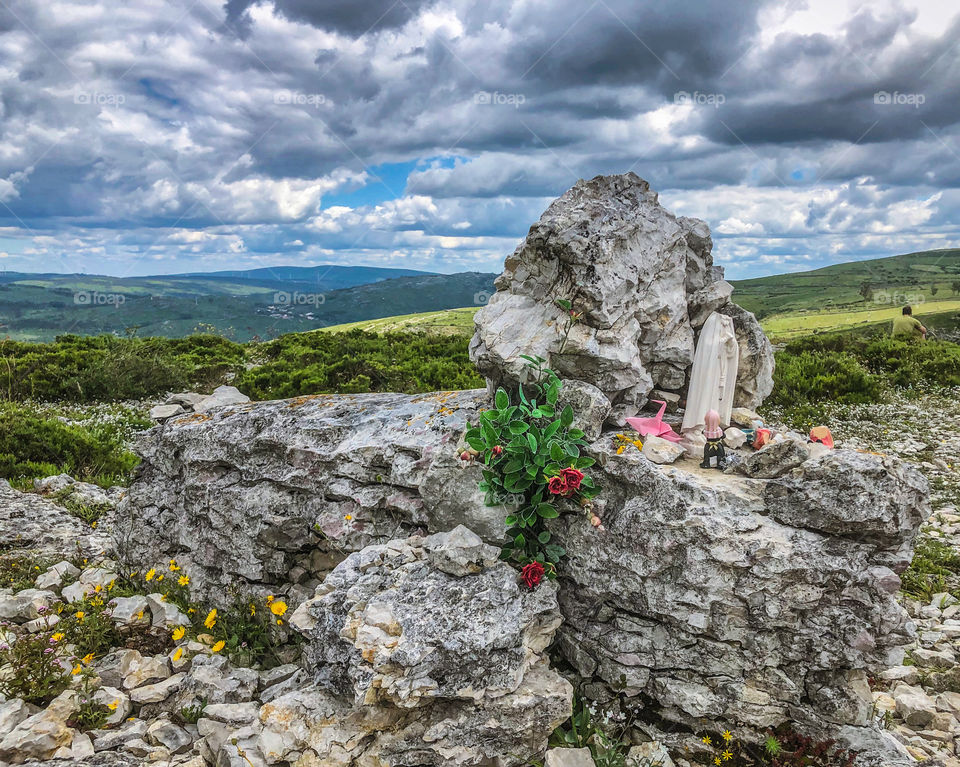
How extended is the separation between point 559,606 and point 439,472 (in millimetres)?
1949

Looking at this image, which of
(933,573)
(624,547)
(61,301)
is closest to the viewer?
(624,547)

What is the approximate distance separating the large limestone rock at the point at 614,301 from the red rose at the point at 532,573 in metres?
2.13

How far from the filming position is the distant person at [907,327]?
22042 mm

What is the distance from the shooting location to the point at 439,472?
21.1ft

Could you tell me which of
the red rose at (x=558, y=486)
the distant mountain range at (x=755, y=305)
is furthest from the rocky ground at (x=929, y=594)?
the distant mountain range at (x=755, y=305)

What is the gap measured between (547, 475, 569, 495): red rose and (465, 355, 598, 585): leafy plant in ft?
0.32

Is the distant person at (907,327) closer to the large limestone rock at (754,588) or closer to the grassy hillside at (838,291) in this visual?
the large limestone rock at (754,588)

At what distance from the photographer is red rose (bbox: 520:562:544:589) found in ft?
18.9

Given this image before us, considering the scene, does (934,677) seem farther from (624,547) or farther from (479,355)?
(479,355)

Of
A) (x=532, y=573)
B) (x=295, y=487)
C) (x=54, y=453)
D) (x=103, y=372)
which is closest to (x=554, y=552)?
(x=532, y=573)

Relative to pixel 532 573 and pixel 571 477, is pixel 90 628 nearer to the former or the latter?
pixel 532 573

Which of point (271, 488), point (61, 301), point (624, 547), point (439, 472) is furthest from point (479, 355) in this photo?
point (61, 301)

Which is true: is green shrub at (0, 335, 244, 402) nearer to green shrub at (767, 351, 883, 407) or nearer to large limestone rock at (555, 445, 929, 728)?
green shrub at (767, 351, 883, 407)

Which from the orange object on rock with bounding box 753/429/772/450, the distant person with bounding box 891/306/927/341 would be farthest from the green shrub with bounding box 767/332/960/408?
the orange object on rock with bounding box 753/429/772/450
